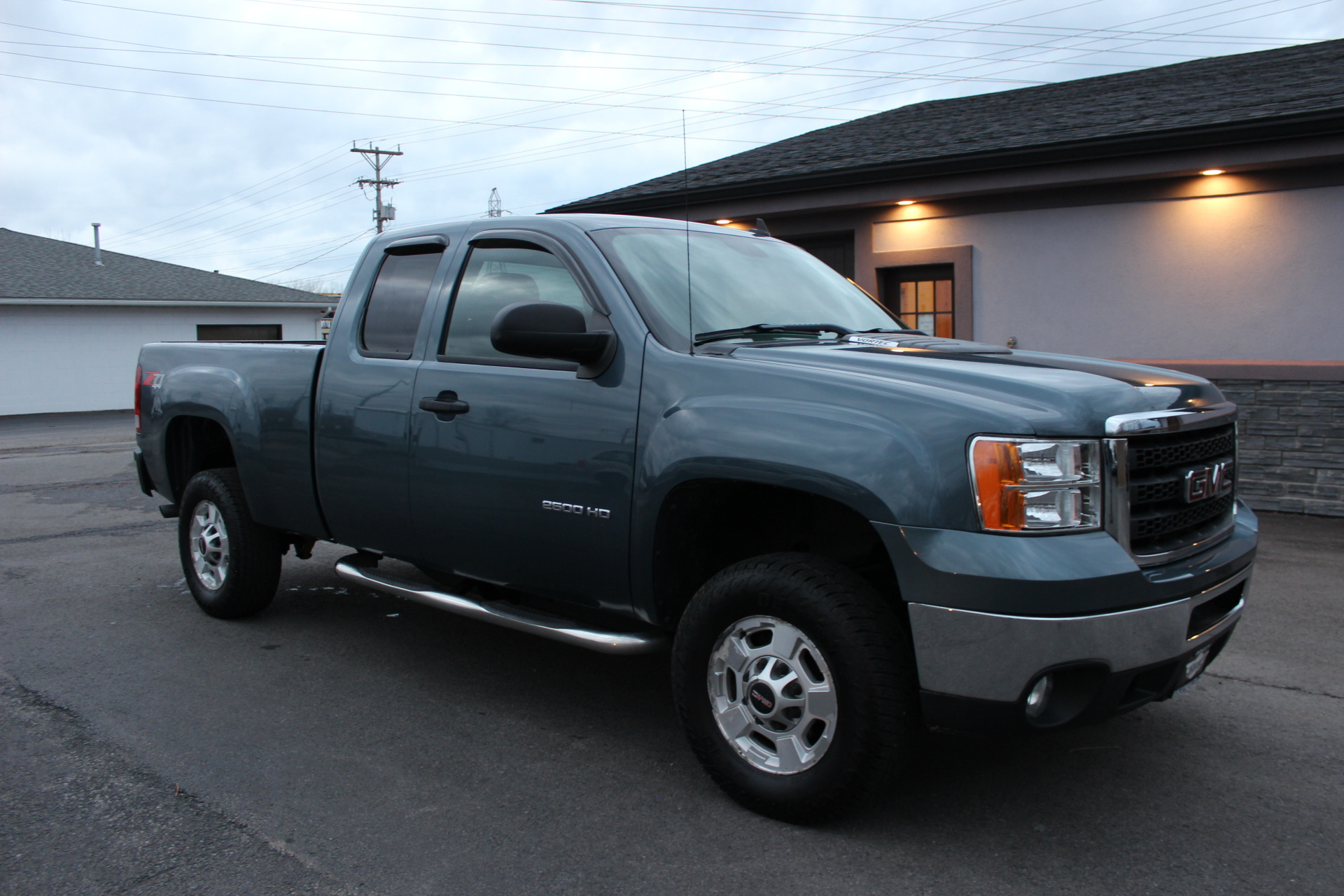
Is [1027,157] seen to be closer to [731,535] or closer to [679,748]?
[731,535]

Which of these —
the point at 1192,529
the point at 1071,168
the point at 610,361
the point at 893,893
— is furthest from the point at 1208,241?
the point at 893,893

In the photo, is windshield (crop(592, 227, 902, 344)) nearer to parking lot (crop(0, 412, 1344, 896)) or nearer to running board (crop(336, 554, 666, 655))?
running board (crop(336, 554, 666, 655))

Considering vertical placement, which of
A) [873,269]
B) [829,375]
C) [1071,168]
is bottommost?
[829,375]

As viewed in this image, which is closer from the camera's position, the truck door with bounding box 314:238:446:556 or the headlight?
the headlight

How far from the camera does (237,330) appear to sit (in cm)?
3212

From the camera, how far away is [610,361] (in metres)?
3.65

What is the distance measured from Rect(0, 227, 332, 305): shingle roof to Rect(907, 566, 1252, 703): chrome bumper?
101ft

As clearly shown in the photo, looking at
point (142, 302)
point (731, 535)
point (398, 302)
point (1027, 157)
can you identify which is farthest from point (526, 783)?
point (142, 302)

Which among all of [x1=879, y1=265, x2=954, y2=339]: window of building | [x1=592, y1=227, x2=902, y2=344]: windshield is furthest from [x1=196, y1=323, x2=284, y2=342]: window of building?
[x1=592, y1=227, x2=902, y2=344]: windshield

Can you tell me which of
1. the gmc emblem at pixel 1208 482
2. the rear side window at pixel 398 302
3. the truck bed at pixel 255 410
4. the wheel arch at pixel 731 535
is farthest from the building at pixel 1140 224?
the truck bed at pixel 255 410

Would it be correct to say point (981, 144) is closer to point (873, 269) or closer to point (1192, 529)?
point (873, 269)

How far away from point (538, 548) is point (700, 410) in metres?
0.92

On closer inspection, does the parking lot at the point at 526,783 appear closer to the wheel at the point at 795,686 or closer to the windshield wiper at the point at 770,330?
the wheel at the point at 795,686

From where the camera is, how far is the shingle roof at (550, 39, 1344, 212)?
898cm
